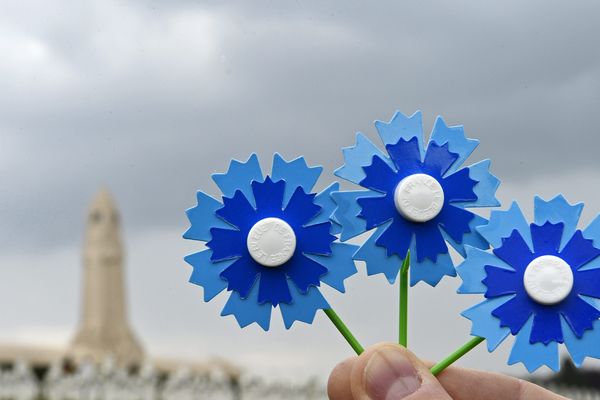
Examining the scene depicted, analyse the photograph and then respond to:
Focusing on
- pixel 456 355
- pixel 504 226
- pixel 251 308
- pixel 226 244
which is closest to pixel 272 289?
pixel 251 308

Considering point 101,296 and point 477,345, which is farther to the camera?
point 101,296

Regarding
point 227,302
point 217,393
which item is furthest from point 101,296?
point 227,302

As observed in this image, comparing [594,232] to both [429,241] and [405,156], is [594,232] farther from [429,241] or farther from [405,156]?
[405,156]

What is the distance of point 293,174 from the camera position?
3.39 metres

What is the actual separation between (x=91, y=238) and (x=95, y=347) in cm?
523

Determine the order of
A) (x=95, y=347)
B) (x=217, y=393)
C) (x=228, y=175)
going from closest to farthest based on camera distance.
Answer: (x=228, y=175), (x=217, y=393), (x=95, y=347)

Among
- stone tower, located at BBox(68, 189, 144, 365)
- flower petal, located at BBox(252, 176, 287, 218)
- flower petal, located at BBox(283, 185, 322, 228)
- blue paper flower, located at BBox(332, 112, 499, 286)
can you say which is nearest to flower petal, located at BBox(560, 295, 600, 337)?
blue paper flower, located at BBox(332, 112, 499, 286)

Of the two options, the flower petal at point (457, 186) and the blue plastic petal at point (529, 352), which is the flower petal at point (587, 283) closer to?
the blue plastic petal at point (529, 352)

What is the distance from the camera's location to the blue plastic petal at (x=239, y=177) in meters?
3.37

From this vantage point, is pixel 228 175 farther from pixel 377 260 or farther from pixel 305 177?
pixel 377 260

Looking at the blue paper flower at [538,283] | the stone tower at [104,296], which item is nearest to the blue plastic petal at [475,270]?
the blue paper flower at [538,283]

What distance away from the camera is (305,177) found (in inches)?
134

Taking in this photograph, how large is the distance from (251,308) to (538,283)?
2.90ft

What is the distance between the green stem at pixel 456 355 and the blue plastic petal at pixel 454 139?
542 mm
